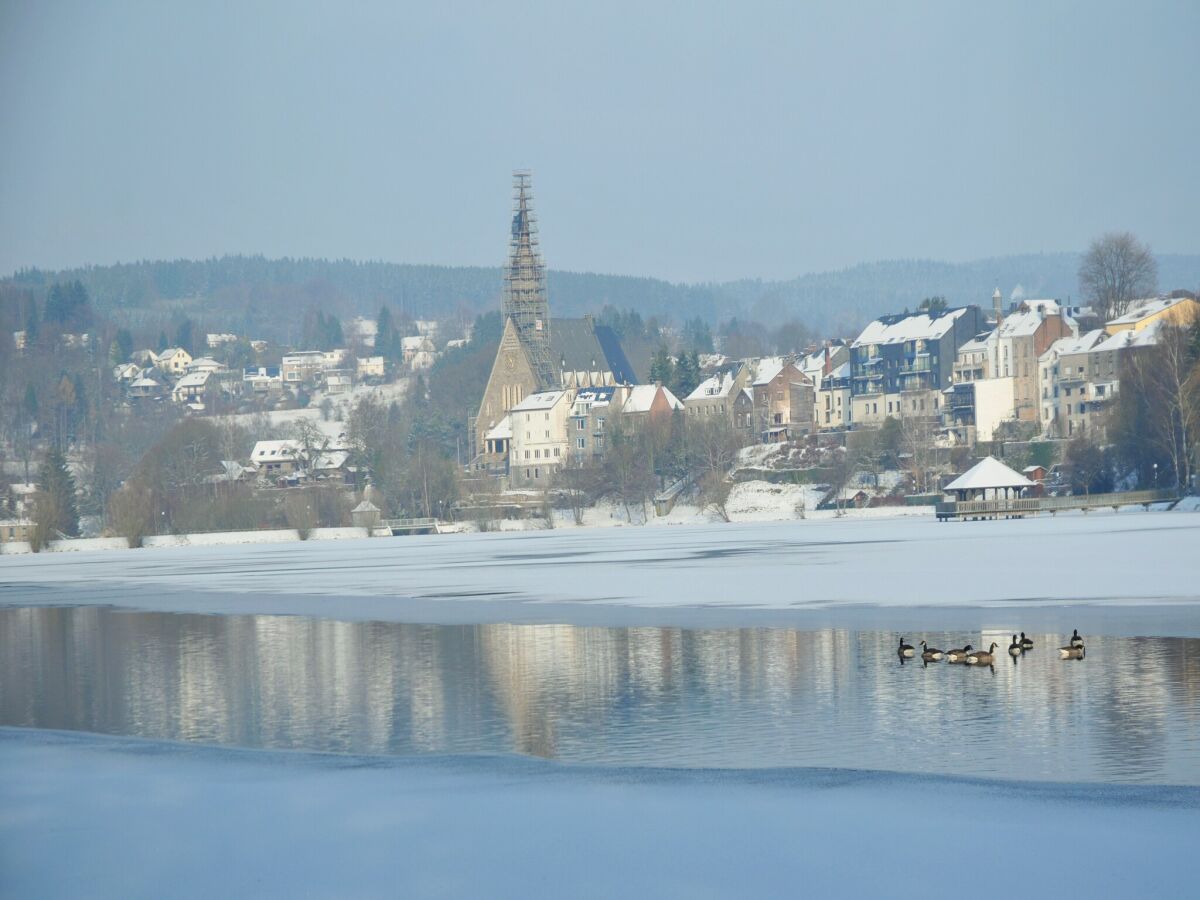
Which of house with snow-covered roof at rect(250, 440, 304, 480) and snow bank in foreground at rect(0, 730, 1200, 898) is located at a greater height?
house with snow-covered roof at rect(250, 440, 304, 480)

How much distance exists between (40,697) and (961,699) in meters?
12.4

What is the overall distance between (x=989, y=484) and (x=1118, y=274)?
43398mm

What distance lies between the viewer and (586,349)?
177 metres

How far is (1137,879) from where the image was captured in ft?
35.0

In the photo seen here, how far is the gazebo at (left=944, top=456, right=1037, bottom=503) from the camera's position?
8162 centimetres

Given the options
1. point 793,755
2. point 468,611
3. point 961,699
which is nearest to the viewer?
point 793,755

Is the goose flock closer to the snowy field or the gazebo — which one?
the snowy field

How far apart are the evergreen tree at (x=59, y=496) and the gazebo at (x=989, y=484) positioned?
5621 centimetres

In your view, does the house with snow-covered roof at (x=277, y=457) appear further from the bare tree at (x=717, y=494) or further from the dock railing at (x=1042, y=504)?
the dock railing at (x=1042, y=504)

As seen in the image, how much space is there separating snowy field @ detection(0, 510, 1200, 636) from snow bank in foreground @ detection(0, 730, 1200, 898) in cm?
1201

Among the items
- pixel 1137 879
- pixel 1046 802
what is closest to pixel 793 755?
pixel 1046 802

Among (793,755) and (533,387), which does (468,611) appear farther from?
(533,387)

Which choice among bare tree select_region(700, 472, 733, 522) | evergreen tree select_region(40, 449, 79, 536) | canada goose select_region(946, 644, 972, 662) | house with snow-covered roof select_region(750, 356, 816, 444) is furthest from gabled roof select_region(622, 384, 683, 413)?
canada goose select_region(946, 644, 972, 662)

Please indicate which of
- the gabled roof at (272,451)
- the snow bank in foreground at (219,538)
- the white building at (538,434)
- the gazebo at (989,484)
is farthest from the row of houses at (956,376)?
the gabled roof at (272,451)
